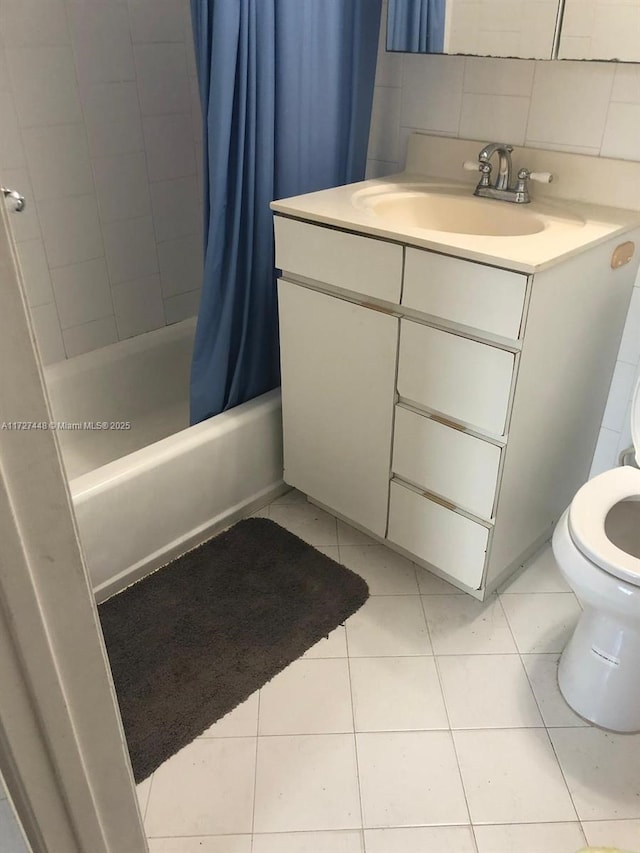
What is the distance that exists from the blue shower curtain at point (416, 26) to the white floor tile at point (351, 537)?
4.32ft

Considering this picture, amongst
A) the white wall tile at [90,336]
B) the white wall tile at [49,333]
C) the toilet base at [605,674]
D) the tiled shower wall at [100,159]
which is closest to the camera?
the toilet base at [605,674]

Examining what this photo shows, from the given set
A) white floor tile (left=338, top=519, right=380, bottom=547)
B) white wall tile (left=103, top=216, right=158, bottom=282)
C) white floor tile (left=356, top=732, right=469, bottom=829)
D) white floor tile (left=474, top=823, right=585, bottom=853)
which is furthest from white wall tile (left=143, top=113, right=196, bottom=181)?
white floor tile (left=474, top=823, right=585, bottom=853)

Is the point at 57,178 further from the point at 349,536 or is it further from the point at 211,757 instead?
→ the point at 211,757

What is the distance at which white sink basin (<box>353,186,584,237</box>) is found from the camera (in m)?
1.69

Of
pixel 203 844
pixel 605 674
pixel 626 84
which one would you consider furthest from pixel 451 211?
pixel 203 844

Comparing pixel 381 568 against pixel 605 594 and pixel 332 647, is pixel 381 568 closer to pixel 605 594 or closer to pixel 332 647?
pixel 332 647

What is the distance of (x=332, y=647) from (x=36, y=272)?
1376 mm

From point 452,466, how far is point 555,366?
0.32 metres

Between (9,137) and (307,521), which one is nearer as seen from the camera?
(9,137)

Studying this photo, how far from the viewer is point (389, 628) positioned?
1.70 m

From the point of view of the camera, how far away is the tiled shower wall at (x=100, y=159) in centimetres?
185

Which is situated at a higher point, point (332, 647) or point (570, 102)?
Answer: point (570, 102)

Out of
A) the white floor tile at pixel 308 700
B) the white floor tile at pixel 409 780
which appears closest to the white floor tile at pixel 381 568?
the white floor tile at pixel 308 700

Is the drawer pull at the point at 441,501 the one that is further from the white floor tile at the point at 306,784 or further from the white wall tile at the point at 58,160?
the white wall tile at the point at 58,160
